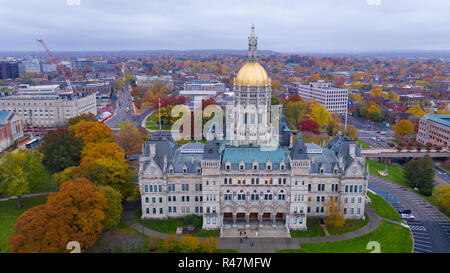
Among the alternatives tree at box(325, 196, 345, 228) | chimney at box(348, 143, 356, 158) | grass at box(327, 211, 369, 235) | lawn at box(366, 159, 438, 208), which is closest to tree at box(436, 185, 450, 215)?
lawn at box(366, 159, 438, 208)

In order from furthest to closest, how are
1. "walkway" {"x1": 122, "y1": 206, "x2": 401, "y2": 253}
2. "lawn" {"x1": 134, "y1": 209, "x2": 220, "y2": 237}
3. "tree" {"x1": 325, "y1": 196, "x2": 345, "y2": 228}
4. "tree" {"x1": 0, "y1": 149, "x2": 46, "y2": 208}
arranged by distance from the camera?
"tree" {"x1": 0, "y1": 149, "x2": 46, "y2": 208} < "lawn" {"x1": 134, "y1": 209, "x2": 220, "y2": 237} < "tree" {"x1": 325, "y1": 196, "x2": 345, "y2": 228} < "walkway" {"x1": 122, "y1": 206, "x2": 401, "y2": 253}

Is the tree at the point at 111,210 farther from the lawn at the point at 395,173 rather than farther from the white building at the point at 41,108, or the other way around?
the white building at the point at 41,108

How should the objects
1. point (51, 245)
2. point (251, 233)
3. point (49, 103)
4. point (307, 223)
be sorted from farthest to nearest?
1. point (49, 103)
2. point (307, 223)
3. point (251, 233)
4. point (51, 245)

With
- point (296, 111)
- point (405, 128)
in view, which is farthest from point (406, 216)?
point (296, 111)

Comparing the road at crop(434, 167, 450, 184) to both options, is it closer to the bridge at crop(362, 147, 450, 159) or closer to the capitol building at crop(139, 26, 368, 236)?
the bridge at crop(362, 147, 450, 159)

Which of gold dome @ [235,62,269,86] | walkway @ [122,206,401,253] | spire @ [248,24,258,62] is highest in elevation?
spire @ [248,24,258,62]
